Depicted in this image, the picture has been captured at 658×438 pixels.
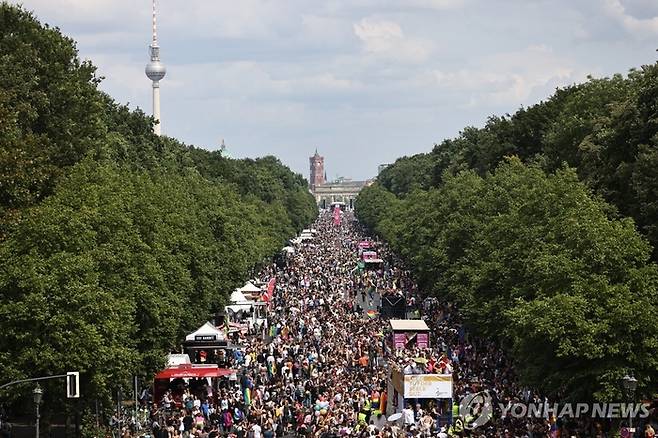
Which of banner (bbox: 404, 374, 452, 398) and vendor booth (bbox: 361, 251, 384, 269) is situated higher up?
vendor booth (bbox: 361, 251, 384, 269)

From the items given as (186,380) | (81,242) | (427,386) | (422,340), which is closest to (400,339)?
(422,340)

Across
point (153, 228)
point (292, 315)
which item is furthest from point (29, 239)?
point (292, 315)

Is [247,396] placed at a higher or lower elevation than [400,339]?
lower

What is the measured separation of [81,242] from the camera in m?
41.7

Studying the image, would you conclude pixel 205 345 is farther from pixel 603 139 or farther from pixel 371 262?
pixel 371 262

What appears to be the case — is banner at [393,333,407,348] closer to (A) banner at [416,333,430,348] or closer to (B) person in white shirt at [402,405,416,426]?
(A) banner at [416,333,430,348]

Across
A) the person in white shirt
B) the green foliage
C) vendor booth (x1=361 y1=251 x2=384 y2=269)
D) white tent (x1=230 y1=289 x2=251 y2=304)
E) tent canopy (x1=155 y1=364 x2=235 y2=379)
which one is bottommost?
the person in white shirt

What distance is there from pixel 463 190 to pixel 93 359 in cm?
4703

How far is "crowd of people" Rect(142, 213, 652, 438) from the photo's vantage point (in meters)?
39.2

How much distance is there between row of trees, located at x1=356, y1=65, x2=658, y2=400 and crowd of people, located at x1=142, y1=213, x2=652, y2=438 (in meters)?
1.89

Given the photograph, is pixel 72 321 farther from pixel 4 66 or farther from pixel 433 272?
pixel 433 272

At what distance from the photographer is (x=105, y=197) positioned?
4831 centimetres

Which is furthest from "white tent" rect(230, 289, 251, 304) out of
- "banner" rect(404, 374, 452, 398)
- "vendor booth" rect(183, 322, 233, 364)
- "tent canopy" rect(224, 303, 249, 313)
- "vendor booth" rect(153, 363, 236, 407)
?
"banner" rect(404, 374, 452, 398)

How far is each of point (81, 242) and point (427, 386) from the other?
12.3 metres
